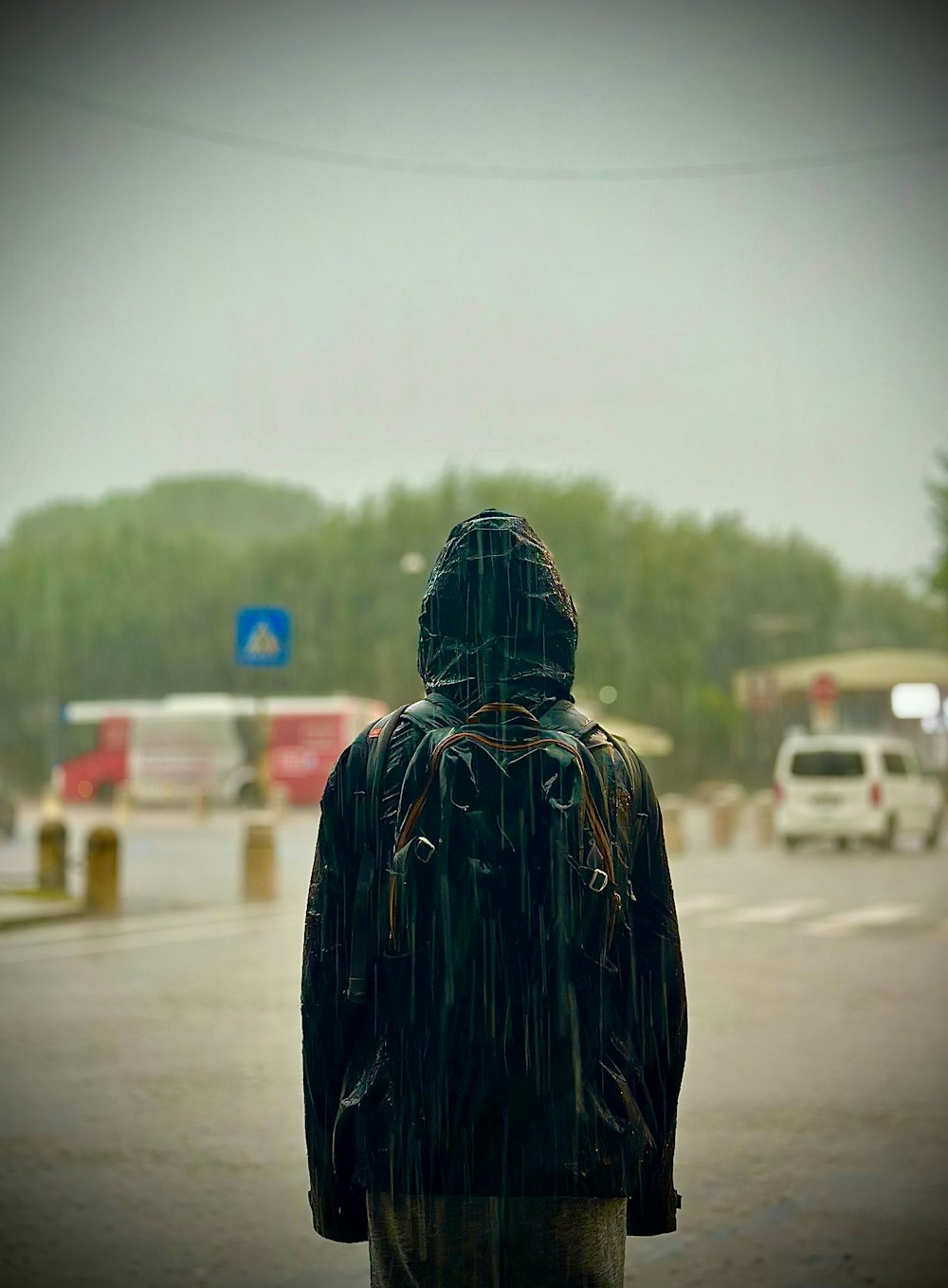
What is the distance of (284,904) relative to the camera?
17.6 metres

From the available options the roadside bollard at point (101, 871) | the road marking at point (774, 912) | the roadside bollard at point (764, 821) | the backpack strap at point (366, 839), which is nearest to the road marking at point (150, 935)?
the roadside bollard at point (101, 871)

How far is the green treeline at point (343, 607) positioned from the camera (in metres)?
66.1

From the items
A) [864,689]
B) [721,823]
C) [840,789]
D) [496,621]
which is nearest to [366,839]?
[496,621]

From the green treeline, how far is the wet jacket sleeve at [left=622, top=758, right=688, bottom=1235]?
58.0 meters

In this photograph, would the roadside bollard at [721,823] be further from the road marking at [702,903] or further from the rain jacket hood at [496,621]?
the rain jacket hood at [496,621]

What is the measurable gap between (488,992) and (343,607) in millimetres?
64297

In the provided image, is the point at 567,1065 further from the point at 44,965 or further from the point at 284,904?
the point at 284,904

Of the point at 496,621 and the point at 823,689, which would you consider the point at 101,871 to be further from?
the point at 823,689

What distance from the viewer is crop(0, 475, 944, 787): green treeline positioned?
66.1m

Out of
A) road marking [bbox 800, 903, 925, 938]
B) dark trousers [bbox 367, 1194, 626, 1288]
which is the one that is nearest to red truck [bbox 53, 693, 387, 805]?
road marking [bbox 800, 903, 925, 938]

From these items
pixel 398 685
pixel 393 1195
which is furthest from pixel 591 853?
pixel 398 685

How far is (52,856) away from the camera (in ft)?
56.7

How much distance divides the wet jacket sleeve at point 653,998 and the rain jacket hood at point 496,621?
0.23 metres

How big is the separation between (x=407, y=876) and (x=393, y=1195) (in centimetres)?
48
